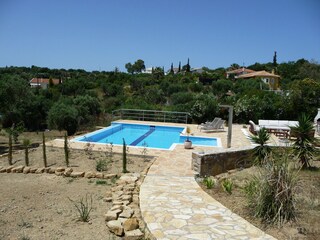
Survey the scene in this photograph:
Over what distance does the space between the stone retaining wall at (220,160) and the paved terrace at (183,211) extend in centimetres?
34

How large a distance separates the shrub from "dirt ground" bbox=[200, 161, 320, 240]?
0.16 meters

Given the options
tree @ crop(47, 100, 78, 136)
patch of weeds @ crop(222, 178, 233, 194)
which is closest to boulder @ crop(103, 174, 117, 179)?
patch of weeds @ crop(222, 178, 233, 194)

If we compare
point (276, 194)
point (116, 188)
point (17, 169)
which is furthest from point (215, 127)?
point (276, 194)

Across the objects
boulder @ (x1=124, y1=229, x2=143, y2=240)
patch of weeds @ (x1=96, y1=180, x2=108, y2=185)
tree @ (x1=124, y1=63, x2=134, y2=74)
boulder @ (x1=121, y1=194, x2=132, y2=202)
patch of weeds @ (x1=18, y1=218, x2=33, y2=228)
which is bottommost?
patch of weeds @ (x1=18, y1=218, x2=33, y2=228)

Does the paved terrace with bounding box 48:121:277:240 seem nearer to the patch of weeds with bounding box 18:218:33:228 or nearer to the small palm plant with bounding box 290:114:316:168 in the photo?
the patch of weeds with bounding box 18:218:33:228

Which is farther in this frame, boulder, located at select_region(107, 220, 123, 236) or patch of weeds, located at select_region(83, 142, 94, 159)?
patch of weeds, located at select_region(83, 142, 94, 159)

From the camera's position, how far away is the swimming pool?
42.5ft

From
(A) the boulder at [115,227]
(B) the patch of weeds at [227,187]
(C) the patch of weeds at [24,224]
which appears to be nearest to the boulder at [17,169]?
(C) the patch of weeds at [24,224]

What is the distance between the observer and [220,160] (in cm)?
838

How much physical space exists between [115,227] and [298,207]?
3332 millimetres

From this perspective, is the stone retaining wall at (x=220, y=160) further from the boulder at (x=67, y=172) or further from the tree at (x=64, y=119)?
the tree at (x=64, y=119)

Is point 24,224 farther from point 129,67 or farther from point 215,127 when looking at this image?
point 129,67

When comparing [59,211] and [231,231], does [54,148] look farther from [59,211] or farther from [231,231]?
[231,231]

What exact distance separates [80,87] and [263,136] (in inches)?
1465
